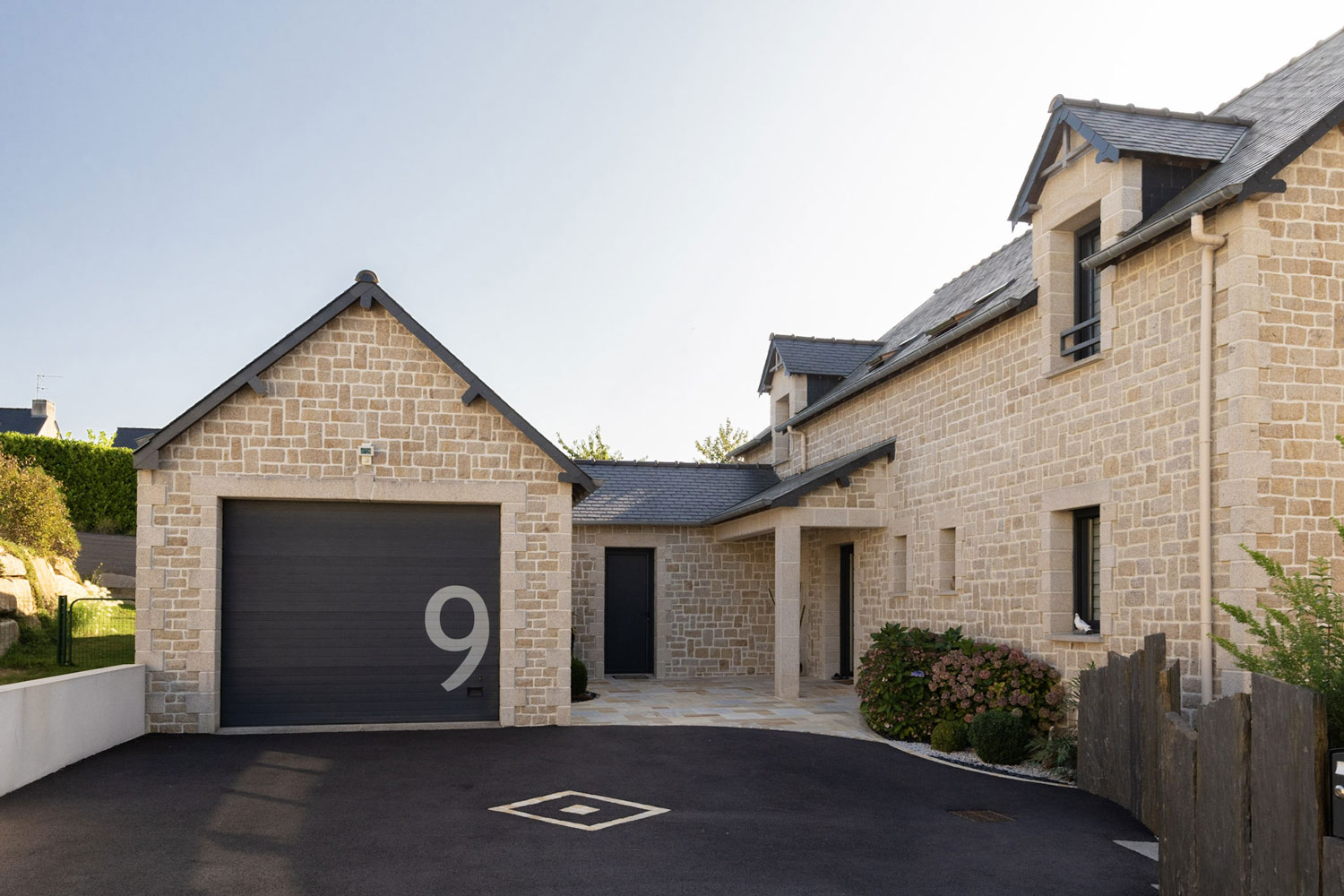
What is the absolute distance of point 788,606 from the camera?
15688 mm

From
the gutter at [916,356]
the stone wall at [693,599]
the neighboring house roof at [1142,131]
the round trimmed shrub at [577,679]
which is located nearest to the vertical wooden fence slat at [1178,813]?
the neighboring house roof at [1142,131]

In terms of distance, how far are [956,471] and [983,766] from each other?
4286mm

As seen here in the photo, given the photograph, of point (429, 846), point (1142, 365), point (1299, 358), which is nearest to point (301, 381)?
point (429, 846)

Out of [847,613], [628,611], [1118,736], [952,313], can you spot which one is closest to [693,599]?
[628,611]

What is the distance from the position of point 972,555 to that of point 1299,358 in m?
5.25

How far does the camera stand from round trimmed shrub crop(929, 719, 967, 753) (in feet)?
37.9

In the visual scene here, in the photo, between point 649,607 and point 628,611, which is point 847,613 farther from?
point 628,611

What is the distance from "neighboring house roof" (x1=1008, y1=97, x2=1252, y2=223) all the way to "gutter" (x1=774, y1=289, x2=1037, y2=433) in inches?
70.8

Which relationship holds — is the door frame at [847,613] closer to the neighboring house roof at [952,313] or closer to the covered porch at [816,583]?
the covered porch at [816,583]

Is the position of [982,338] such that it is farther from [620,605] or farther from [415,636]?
[620,605]

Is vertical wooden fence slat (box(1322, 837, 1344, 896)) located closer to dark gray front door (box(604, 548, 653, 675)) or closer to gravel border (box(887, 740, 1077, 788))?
gravel border (box(887, 740, 1077, 788))

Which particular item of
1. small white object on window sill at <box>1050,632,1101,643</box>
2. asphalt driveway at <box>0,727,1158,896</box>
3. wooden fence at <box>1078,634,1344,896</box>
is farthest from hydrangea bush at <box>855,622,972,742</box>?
wooden fence at <box>1078,634,1344,896</box>

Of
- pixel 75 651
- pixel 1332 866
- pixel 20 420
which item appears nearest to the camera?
pixel 1332 866

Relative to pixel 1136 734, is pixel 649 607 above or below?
below
